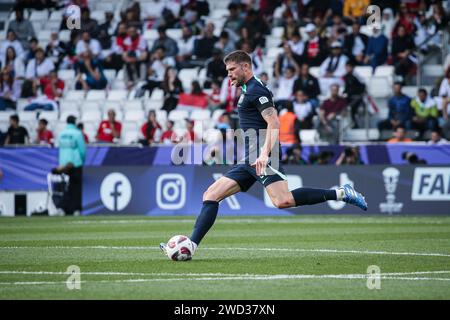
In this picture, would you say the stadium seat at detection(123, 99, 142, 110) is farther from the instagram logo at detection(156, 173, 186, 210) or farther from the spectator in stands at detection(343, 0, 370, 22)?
the spectator in stands at detection(343, 0, 370, 22)

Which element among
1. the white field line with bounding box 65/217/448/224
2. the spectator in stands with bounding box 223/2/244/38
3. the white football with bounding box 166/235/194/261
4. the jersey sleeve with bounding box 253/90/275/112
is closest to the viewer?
the white football with bounding box 166/235/194/261

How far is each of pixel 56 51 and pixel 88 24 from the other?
49.8 inches

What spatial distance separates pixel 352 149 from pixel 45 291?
14.1 m

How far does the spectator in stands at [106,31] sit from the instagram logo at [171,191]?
824 centimetres

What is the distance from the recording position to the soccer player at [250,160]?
11047 millimetres

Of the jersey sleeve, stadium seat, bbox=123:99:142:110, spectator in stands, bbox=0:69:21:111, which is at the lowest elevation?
stadium seat, bbox=123:99:142:110

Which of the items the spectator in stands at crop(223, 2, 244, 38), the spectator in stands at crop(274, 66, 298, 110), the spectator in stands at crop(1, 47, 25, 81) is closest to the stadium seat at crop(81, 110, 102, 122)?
the spectator in stands at crop(1, 47, 25, 81)

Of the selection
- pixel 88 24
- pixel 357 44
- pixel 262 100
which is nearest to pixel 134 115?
pixel 88 24

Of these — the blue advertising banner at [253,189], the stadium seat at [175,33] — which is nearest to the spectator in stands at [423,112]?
the blue advertising banner at [253,189]

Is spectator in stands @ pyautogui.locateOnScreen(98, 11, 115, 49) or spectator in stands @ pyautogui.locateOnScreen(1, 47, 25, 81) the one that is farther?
spectator in stands @ pyautogui.locateOnScreen(98, 11, 115, 49)

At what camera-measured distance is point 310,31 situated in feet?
85.6

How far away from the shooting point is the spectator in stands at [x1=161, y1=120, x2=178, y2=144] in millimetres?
23516

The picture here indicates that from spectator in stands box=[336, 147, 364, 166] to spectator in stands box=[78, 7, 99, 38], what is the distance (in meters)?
10.2

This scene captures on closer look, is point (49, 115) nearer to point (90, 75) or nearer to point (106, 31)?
point (90, 75)
